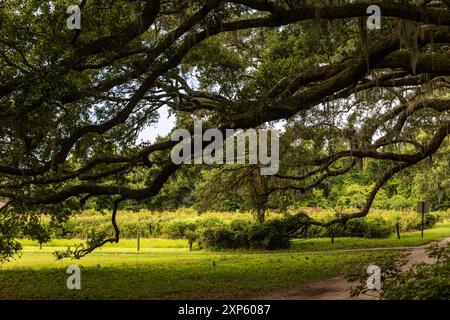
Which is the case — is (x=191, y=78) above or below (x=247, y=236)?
above

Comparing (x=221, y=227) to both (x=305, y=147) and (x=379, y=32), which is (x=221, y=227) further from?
(x=379, y=32)

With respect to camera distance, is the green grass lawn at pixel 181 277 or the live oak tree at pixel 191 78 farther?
the green grass lawn at pixel 181 277

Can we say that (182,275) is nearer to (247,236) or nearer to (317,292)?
(317,292)

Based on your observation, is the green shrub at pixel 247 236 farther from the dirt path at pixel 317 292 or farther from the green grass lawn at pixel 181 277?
the dirt path at pixel 317 292

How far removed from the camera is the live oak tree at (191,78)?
748cm

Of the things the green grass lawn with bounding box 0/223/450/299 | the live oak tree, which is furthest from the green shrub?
the live oak tree

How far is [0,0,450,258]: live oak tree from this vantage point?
24.6ft

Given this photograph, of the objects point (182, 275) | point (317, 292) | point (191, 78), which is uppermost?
point (191, 78)

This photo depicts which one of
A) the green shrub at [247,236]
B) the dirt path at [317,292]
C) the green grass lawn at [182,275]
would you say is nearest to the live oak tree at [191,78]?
the green grass lawn at [182,275]

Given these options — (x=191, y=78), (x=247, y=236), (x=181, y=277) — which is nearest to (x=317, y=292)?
(x=181, y=277)

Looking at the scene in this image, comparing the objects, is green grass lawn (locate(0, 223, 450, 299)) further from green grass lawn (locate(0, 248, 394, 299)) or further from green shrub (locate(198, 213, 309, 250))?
green shrub (locate(198, 213, 309, 250))

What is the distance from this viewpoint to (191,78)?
1309 centimetres

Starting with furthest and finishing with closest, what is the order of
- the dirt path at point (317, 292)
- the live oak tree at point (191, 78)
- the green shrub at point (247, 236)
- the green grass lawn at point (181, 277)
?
the green shrub at point (247, 236), the green grass lawn at point (181, 277), the dirt path at point (317, 292), the live oak tree at point (191, 78)

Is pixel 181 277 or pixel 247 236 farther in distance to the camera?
pixel 247 236
